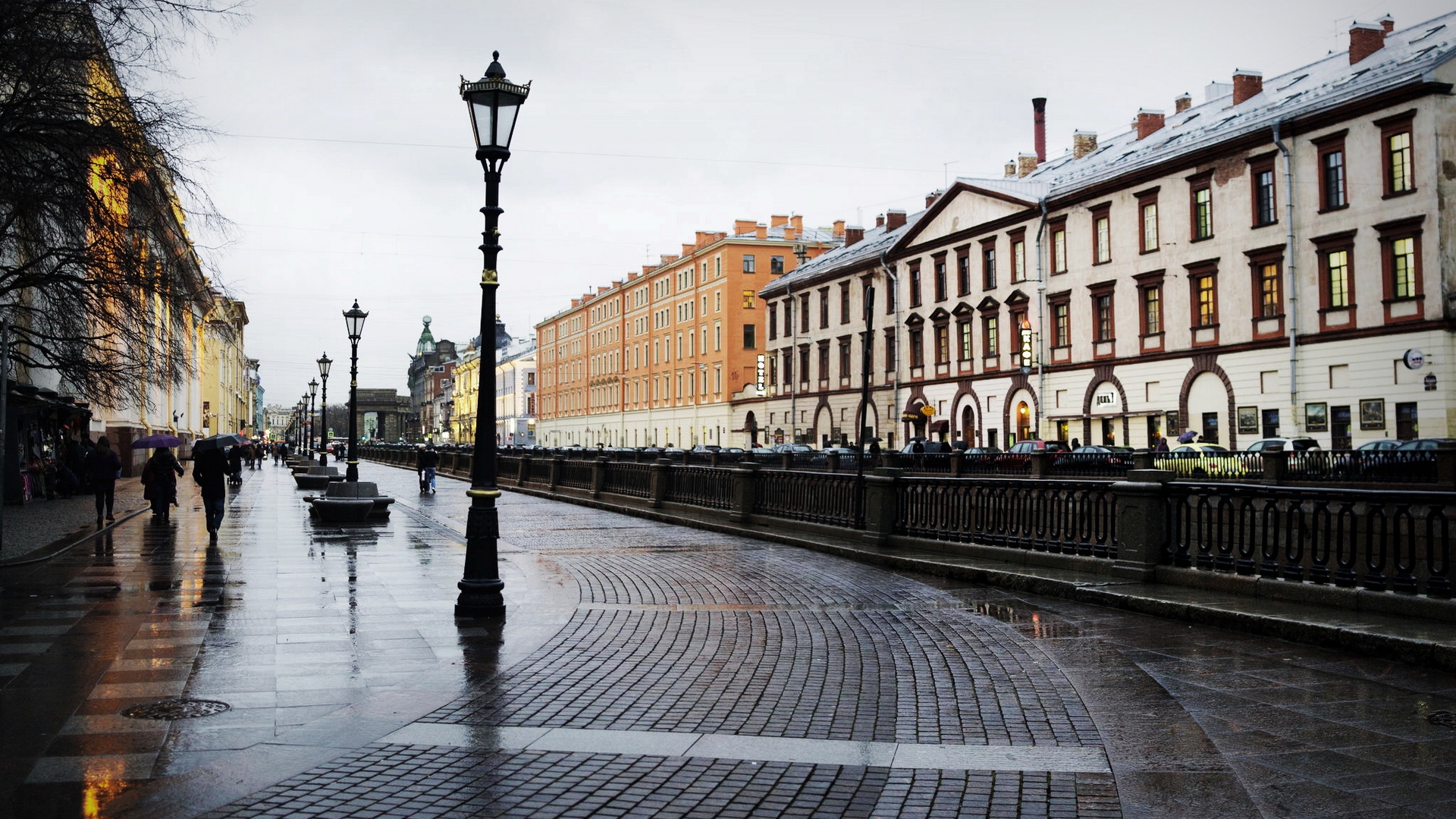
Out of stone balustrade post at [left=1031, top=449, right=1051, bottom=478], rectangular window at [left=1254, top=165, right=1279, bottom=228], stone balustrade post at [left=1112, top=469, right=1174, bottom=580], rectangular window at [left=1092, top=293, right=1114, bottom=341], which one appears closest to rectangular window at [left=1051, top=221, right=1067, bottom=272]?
rectangular window at [left=1092, top=293, right=1114, bottom=341]

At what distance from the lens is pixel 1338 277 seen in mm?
38594

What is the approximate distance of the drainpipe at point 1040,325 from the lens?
173ft

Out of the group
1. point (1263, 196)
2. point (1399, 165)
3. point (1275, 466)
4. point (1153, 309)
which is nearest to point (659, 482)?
point (1275, 466)

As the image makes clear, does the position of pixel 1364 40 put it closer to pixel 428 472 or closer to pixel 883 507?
pixel 883 507

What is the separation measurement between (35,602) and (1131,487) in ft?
36.5

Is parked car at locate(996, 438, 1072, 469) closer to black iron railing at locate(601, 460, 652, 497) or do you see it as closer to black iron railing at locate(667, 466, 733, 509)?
black iron railing at locate(601, 460, 652, 497)

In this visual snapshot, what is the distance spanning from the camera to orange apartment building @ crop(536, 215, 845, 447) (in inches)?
3420

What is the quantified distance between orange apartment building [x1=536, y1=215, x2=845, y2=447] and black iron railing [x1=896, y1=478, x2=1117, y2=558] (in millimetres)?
63578

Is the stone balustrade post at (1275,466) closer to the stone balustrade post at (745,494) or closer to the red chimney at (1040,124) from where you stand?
the stone balustrade post at (745,494)

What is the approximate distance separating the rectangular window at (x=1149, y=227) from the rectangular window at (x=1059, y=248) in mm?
5101

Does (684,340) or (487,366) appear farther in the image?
(684,340)

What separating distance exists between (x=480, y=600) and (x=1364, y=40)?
43.2 m

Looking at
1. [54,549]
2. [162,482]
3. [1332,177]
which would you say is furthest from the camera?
[1332,177]

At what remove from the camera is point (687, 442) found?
9344 cm
